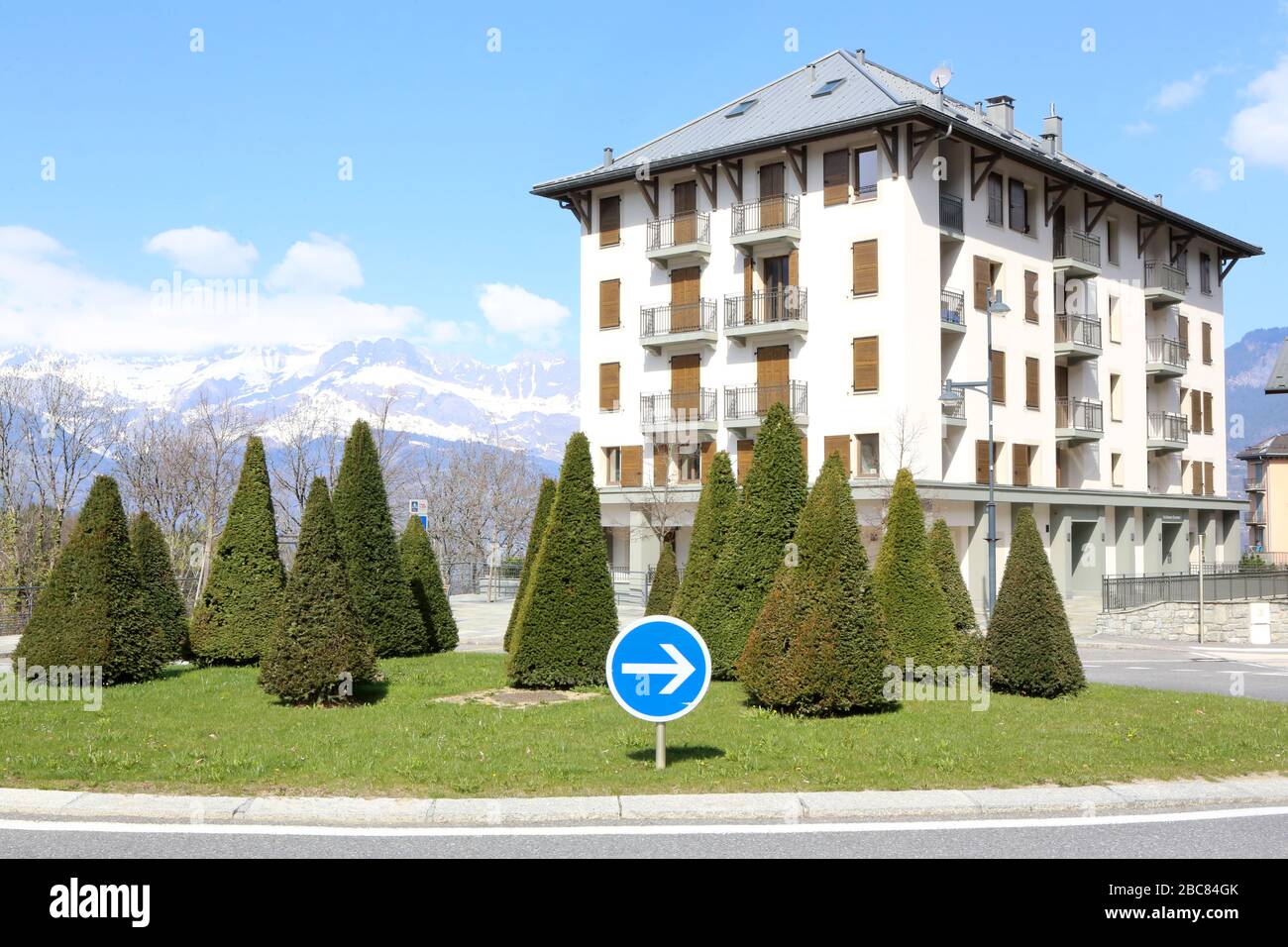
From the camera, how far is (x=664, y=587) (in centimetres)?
2247

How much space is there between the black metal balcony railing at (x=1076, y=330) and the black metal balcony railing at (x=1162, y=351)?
5593 millimetres

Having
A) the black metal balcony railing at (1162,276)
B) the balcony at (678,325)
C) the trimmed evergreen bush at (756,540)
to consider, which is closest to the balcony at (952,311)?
the balcony at (678,325)

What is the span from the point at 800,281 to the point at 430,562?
2366cm

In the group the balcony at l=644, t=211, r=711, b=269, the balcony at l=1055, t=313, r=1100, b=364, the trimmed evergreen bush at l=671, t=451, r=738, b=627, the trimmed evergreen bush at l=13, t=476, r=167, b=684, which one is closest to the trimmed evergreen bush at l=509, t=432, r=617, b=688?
the trimmed evergreen bush at l=671, t=451, r=738, b=627

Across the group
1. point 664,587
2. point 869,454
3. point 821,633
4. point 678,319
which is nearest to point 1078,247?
point 869,454

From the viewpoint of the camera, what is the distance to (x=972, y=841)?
721 centimetres

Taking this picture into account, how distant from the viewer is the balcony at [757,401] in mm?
41906

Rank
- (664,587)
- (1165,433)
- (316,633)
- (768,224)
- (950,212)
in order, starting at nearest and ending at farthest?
(316,633), (664,587), (950,212), (768,224), (1165,433)

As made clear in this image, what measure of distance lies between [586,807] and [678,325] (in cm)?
3808

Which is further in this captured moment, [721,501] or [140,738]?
[721,501]

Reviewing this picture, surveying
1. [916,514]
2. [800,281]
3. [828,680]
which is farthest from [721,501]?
[800,281]

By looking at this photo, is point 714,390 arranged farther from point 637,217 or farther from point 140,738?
point 140,738

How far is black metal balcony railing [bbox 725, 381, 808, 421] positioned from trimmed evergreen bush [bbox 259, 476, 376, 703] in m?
29.1

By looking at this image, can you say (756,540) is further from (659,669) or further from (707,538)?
(659,669)
